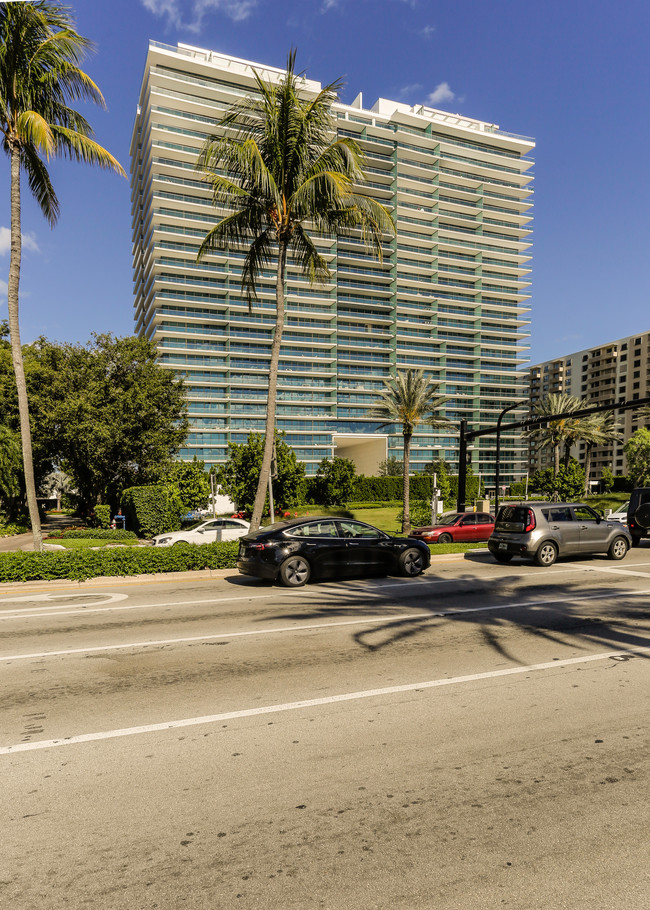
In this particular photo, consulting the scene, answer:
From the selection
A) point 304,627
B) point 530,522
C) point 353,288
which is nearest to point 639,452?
point 353,288

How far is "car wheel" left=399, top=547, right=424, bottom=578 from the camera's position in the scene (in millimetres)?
12781

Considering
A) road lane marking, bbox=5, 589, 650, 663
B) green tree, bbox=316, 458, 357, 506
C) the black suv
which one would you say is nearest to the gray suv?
road lane marking, bbox=5, 589, 650, 663

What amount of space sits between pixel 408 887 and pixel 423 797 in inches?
32.3

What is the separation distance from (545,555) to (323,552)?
6.39 metres

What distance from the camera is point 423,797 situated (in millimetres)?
3580

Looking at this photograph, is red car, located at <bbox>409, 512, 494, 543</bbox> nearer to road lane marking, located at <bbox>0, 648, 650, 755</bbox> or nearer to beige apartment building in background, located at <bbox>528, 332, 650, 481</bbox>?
road lane marking, located at <bbox>0, 648, 650, 755</bbox>

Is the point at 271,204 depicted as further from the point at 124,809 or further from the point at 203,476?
the point at 203,476

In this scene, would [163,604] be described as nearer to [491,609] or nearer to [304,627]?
[304,627]

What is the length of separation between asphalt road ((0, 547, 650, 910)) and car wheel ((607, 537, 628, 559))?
324 inches

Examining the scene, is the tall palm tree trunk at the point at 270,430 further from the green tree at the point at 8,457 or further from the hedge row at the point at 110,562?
the green tree at the point at 8,457

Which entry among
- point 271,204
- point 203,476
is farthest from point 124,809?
point 203,476

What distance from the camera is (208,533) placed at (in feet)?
72.6

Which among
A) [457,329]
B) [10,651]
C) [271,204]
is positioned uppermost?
[457,329]

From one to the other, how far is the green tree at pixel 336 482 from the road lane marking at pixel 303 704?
4717cm
